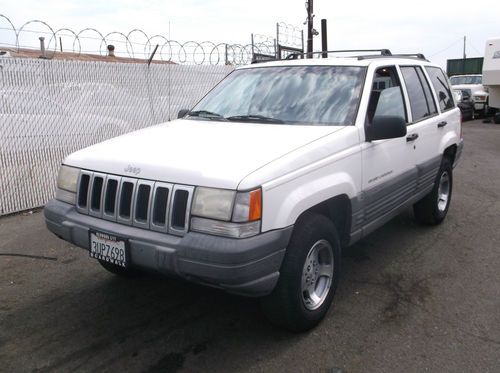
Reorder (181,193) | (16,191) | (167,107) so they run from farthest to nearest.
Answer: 1. (167,107)
2. (16,191)
3. (181,193)

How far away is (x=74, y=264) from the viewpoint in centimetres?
468

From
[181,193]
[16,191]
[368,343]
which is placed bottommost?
[368,343]

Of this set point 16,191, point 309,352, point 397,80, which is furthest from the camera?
point 16,191

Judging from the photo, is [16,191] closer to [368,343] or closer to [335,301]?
[335,301]

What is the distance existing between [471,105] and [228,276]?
20.0 m

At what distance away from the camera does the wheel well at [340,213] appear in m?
3.56

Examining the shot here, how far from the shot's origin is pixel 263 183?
2.80m

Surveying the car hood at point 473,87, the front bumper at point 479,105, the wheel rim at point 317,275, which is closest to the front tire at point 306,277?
the wheel rim at point 317,275

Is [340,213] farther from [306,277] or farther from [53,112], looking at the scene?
[53,112]

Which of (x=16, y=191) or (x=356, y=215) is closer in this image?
(x=356, y=215)

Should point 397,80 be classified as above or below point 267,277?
above

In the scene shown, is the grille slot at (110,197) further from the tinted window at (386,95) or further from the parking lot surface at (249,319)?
the tinted window at (386,95)

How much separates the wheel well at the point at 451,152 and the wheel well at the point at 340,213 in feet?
8.38

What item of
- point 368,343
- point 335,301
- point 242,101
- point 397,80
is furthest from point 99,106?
point 368,343
